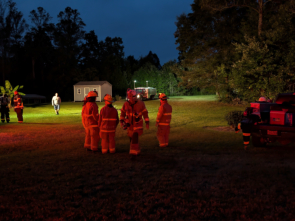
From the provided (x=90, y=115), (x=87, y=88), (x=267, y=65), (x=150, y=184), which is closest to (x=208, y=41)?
(x=267, y=65)

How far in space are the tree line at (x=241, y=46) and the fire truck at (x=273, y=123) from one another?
11809 mm

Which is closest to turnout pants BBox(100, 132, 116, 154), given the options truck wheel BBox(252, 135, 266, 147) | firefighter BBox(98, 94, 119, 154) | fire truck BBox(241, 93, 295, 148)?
firefighter BBox(98, 94, 119, 154)

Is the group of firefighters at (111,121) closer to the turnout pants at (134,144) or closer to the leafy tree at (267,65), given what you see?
the turnout pants at (134,144)

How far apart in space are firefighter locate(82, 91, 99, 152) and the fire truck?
4321mm

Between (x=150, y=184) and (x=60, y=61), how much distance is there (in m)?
57.1

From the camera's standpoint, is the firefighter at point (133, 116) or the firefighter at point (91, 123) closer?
the firefighter at point (133, 116)

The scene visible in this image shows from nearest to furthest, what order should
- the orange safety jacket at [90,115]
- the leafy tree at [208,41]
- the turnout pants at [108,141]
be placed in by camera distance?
the turnout pants at [108,141] < the orange safety jacket at [90,115] < the leafy tree at [208,41]

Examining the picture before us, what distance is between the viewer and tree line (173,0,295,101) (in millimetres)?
19719

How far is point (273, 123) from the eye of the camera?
775cm

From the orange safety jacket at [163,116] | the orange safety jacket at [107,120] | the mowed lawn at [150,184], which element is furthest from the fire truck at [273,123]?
the orange safety jacket at [107,120]

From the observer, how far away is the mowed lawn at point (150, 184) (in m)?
3.74

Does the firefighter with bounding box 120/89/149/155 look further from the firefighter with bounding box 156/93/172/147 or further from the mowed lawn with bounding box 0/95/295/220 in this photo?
the firefighter with bounding box 156/93/172/147

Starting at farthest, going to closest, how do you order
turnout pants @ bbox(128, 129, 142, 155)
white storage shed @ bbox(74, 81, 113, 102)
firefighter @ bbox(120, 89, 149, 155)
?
white storage shed @ bbox(74, 81, 113, 102) → firefighter @ bbox(120, 89, 149, 155) → turnout pants @ bbox(128, 129, 142, 155)

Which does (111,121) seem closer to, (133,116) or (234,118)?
(133,116)
